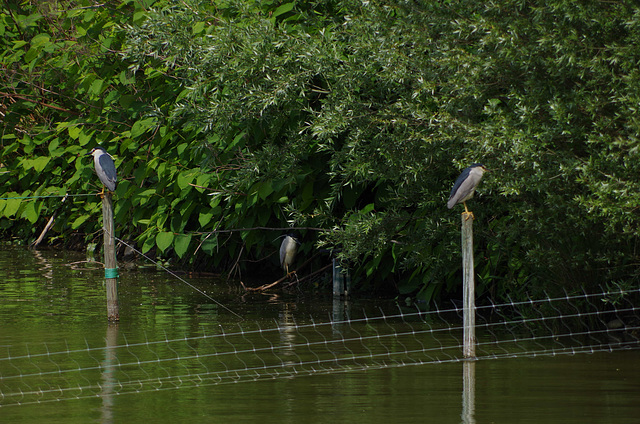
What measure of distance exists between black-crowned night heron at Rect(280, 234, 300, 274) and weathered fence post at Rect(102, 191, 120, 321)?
2205 mm

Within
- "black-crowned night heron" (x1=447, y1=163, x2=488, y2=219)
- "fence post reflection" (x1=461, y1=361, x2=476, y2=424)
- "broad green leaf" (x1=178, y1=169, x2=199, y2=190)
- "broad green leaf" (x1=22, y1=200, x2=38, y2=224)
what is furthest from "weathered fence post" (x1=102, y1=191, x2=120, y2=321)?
"broad green leaf" (x1=22, y1=200, x2=38, y2=224)

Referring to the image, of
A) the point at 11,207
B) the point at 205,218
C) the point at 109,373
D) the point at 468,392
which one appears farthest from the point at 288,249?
the point at 11,207

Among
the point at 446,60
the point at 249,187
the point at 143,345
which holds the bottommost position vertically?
the point at 143,345

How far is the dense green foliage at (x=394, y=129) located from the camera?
631 centimetres

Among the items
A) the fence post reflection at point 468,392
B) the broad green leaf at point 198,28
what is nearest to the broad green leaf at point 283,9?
the broad green leaf at point 198,28

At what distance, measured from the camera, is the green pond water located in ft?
17.1

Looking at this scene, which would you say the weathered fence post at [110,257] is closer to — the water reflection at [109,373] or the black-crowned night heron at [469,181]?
the water reflection at [109,373]

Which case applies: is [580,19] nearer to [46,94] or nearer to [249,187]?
[249,187]

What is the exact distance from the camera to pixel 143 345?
23.8ft

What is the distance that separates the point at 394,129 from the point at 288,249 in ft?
8.35

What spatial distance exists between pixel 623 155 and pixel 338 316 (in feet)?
11.5

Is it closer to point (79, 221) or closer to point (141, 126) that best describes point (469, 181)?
point (141, 126)

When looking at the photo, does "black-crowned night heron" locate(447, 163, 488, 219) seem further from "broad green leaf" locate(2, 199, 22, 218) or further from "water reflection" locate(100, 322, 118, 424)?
"broad green leaf" locate(2, 199, 22, 218)

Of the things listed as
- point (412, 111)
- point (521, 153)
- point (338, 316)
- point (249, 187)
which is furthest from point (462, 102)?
point (249, 187)
